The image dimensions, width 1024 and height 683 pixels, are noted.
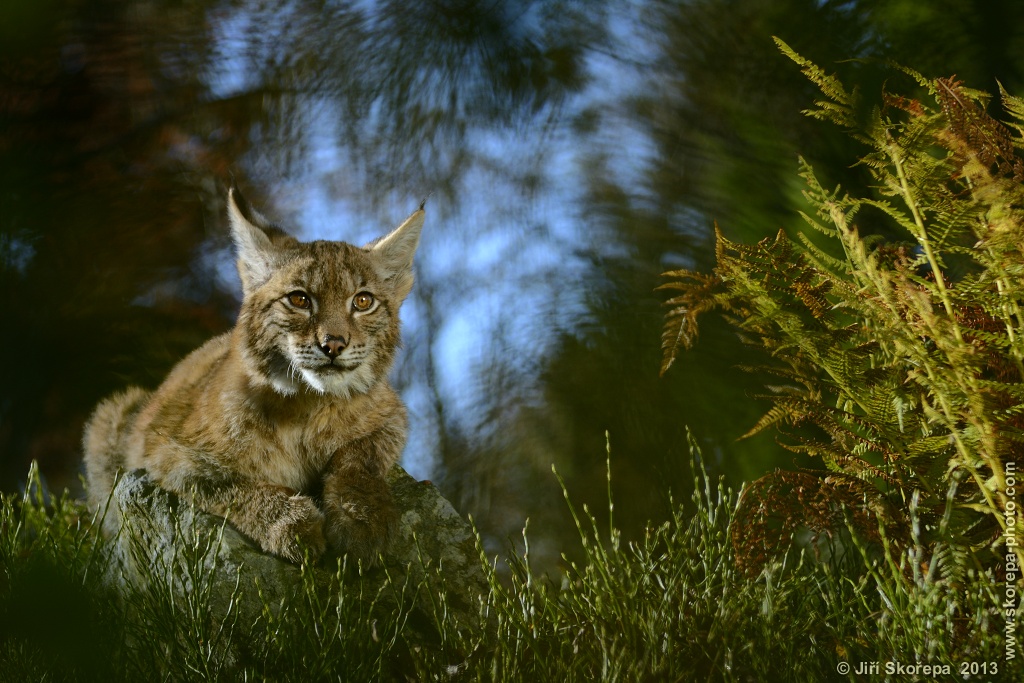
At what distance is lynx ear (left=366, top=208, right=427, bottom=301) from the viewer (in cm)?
257

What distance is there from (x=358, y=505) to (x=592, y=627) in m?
0.66

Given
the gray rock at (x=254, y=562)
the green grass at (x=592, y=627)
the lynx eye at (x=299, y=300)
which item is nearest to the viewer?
the green grass at (x=592, y=627)

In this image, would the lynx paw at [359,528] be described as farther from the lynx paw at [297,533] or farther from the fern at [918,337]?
the fern at [918,337]

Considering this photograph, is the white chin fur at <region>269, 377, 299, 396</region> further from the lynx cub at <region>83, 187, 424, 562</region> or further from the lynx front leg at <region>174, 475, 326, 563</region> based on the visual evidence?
the lynx front leg at <region>174, 475, 326, 563</region>

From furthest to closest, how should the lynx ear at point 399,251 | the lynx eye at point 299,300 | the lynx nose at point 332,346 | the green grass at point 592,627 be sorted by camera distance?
the lynx ear at point 399,251 → the lynx eye at point 299,300 → the lynx nose at point 332,346 → the green grass at point 592,627

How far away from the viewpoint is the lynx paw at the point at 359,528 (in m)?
2.24

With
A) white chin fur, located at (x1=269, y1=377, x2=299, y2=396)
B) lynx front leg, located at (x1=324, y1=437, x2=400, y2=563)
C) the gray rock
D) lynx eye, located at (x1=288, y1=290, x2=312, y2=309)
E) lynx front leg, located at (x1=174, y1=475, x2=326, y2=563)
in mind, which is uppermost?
lynx eye, located at (x1=288, y1=290, x2=312, y2=309)

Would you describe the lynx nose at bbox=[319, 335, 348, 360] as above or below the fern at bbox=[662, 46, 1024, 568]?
below

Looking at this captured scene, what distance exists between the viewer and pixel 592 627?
2.12m

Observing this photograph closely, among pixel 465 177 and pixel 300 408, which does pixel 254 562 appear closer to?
pixel 300 408

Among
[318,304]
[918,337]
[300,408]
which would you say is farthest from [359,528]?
[918,337]

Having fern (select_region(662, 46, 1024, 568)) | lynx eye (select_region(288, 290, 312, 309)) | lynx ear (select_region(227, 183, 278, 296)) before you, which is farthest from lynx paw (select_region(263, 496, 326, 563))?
fern (select_region(662, 46, 1024, 568))

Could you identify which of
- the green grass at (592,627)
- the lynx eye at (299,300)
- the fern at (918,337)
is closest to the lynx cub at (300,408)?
the lynx eye at (299,300)

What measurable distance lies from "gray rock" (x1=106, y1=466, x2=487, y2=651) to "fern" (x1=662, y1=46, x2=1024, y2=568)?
0.79m
